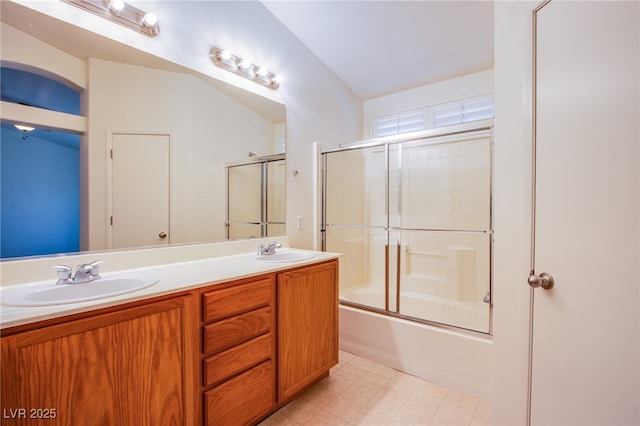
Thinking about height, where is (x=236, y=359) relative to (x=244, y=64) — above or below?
below

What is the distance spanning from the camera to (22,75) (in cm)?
122

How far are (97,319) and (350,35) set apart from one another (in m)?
2.70

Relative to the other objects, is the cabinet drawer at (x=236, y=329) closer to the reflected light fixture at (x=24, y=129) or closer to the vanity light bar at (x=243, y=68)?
the reflected light fixture at (x=24, y=129)

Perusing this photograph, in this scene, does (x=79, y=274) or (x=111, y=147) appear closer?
(x=79, y=274)

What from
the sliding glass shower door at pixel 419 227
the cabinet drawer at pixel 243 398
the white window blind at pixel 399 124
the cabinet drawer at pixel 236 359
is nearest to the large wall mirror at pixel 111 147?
the cabinet drawer at pixel 236 359

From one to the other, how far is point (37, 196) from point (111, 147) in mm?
381

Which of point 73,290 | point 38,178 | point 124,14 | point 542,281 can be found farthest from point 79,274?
point 542,281

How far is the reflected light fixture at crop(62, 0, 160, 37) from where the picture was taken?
4.61ft

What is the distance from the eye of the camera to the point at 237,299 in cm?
135

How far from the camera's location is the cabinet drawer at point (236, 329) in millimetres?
1246

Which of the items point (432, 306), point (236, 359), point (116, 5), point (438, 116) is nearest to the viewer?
point (236, 359)

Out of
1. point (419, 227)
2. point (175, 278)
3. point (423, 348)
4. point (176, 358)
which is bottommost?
point (423, 348)

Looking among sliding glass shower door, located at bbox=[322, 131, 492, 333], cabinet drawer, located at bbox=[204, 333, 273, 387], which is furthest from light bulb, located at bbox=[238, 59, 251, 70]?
cabinet drawer, located at bbox=[204, 333, 273, 387]

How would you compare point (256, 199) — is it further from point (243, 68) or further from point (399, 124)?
point (399, 124)
